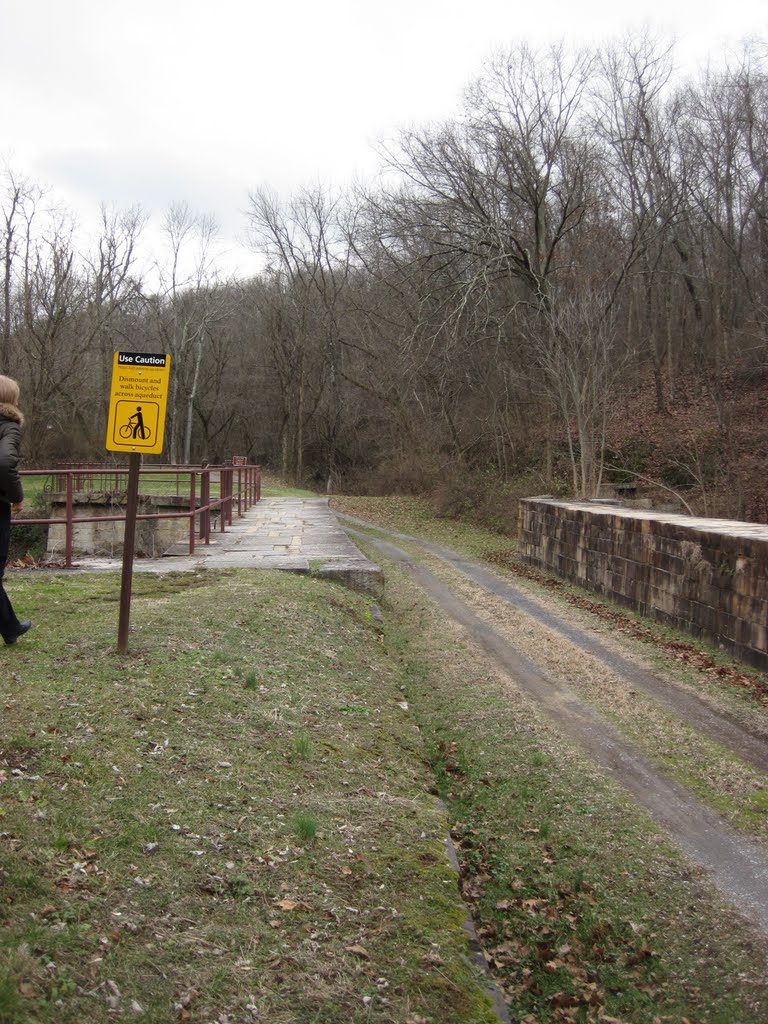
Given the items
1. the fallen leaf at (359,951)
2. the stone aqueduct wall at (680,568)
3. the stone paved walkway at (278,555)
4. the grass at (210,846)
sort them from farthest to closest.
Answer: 1. the stone paved walkway at (278,555)
2. the stone aqueduct wall at (680,568)
3. the fallen leaf at (359,951)
4. the grass at (210,846)

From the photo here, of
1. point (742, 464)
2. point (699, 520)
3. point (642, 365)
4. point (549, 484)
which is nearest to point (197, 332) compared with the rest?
point (642, 365)

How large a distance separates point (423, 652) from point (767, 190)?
24.5m

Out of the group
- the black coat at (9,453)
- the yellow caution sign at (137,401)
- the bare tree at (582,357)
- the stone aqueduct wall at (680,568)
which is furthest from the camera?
the bare tree at (582,357)

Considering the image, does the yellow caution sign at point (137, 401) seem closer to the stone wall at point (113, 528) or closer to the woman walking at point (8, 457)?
the woman walking at point (8, 457)

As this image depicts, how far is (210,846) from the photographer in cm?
354

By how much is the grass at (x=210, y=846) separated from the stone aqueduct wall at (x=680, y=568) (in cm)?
387

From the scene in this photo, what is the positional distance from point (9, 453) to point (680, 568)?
23.9ft

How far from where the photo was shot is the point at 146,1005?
2551 millimetres

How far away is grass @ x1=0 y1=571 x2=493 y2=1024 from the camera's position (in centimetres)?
271

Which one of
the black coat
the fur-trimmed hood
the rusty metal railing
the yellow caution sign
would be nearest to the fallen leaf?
the black coat

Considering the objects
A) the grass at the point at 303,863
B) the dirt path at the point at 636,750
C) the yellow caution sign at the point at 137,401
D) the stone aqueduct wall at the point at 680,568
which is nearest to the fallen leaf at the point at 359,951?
the grass at the point at 303,863

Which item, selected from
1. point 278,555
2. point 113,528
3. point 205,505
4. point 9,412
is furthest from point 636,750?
point 113,528

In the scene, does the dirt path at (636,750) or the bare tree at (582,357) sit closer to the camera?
the dirt path at (636,750)

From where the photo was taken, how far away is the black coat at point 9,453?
518cm
